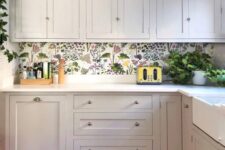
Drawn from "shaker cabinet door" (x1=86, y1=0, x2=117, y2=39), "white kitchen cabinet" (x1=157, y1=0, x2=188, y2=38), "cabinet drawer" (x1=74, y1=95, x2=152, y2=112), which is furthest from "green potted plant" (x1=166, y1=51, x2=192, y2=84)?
"shaker cabinet door" (x1=86, y1=0, x2=117, y2=39)

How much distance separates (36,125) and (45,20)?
1.11 m

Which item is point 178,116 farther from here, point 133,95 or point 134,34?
point 134,34

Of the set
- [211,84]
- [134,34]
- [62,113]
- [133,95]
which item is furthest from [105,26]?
[211,84]

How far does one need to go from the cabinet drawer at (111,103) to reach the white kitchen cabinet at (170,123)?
151mm

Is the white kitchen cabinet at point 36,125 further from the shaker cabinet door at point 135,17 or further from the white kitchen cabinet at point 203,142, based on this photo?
the white kitchen cabinet at point 203,142

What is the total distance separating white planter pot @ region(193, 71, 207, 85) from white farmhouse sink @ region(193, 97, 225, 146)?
740 millimetres

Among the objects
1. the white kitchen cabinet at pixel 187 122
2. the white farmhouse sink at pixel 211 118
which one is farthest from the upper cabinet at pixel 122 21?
the white farmhouse sink at pixel 211 118

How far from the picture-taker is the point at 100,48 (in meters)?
3.46

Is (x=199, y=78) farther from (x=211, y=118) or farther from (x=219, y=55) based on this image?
(x=211, y=118)

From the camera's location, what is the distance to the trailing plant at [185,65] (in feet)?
10.4

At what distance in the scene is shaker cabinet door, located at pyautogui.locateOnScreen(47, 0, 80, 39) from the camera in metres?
3.15

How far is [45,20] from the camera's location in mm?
3152

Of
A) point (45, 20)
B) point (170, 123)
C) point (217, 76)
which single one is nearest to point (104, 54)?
point (45, 20)

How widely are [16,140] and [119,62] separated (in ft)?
4.63
